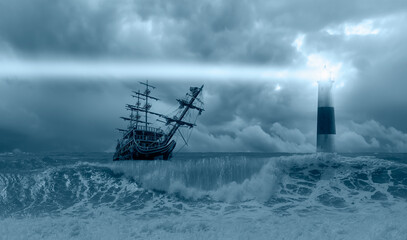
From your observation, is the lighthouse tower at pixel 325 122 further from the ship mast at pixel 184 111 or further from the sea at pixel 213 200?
the ship mast at pixel 184 111

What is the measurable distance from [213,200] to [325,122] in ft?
50.3

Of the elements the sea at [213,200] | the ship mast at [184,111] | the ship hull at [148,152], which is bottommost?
the sea at [213,200]

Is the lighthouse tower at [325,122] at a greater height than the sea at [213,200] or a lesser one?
greater

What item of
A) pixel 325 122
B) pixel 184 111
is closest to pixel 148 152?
pixel 184 111

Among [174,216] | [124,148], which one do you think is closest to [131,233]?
[174,216]

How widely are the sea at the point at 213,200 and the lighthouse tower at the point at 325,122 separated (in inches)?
268

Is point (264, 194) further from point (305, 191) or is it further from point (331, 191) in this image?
point (331, 191)

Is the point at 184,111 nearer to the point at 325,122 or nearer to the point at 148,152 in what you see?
the point at 148,152

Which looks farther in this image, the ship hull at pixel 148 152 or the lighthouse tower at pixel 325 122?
the ship hull at pixel 148 152

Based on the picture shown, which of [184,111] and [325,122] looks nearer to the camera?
[325,122]

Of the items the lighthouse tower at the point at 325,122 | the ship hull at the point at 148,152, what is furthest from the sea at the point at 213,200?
the ship hull at the point at 148,152

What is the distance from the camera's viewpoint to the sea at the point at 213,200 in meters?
9.65

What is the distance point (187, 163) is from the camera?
19.2 metres

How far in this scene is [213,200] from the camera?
47.4 ft
